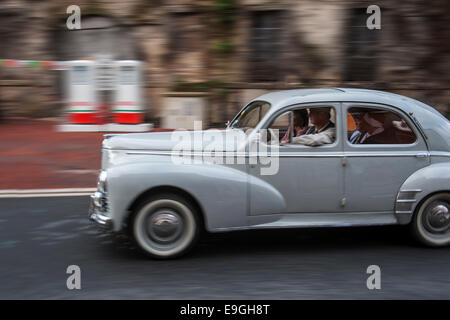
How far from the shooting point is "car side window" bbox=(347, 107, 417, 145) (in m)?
5.86

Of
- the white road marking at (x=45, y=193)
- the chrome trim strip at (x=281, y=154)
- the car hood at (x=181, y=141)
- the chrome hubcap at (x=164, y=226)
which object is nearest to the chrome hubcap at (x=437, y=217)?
the chrome trim strip at (x=281, y=154)

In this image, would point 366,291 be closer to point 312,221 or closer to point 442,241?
point 312,221

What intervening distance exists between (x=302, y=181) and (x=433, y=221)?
4.80 feet

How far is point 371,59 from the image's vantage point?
15.5 meters

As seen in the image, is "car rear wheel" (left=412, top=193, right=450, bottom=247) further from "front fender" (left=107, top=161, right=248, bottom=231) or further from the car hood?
the car hood

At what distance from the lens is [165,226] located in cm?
552

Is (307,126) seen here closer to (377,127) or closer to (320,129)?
(320,129)

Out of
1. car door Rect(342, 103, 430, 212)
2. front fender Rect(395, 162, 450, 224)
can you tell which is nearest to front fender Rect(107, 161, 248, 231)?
car door Rect(342, 103, 430, 212)

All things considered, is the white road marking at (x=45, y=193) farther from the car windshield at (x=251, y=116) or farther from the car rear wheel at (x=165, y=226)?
the car rear wheel at (x=165, y=226)

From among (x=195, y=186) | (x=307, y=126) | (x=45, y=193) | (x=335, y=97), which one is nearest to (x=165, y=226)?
(x=195, y=186)

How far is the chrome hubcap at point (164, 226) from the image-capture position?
5.52m

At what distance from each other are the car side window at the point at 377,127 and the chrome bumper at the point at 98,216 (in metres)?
2.55

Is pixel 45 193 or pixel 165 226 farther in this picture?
pixel 45 193
